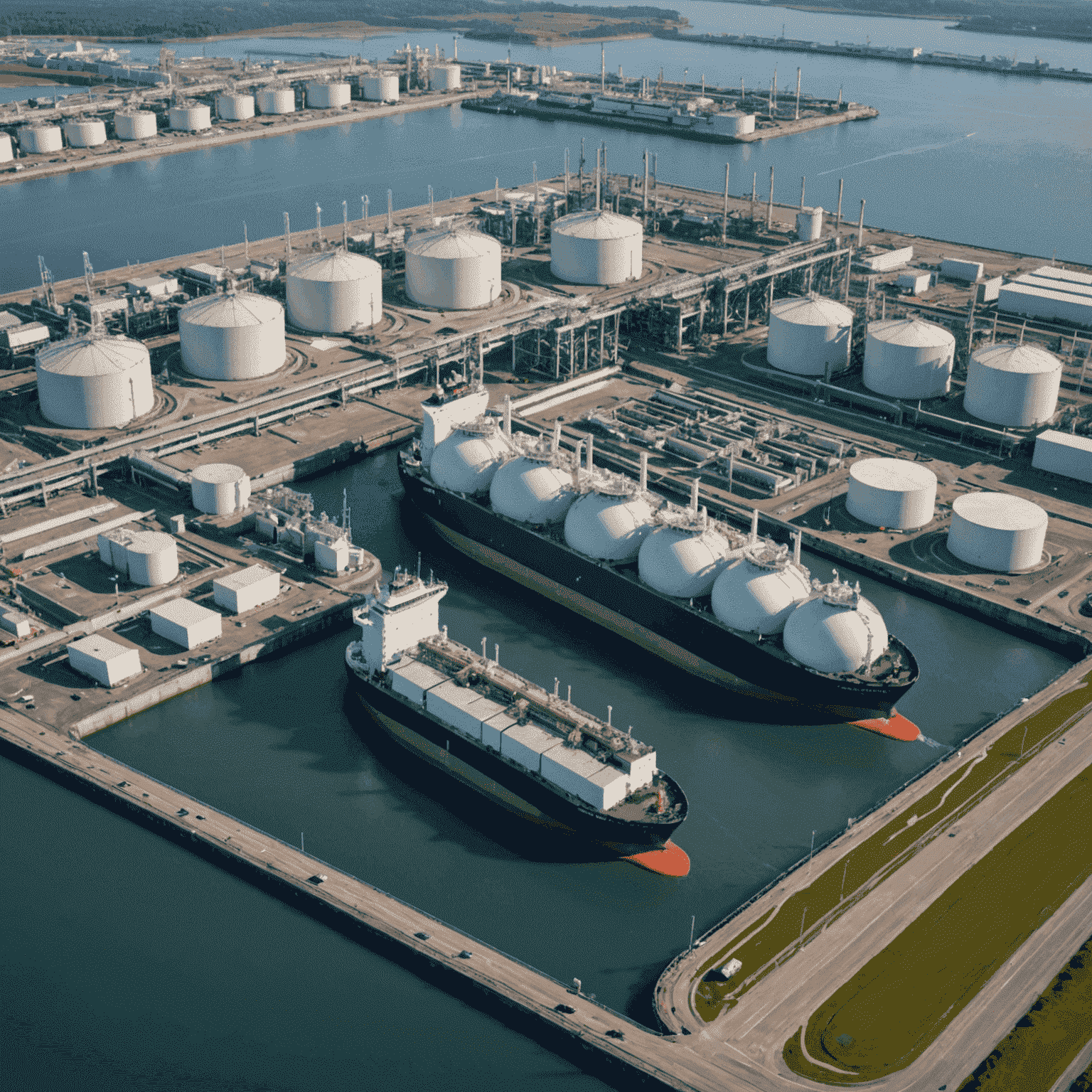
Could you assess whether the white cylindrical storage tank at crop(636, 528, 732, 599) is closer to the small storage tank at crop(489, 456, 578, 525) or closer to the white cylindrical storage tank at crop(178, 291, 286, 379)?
the small storage tank at crop(489, 456, 578, 525)

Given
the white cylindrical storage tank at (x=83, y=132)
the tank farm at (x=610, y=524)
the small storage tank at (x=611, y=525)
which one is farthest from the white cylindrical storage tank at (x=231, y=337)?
the white cylindrical storage tank at (x=83, y=132)

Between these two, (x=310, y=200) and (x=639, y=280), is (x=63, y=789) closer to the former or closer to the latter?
(x=639, y=280)

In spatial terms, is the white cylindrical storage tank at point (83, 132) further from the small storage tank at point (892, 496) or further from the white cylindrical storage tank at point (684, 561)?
the white cylindrical storage tank at point (684, 561)

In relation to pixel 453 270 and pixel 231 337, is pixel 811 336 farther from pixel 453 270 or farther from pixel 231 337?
pixel 231 337

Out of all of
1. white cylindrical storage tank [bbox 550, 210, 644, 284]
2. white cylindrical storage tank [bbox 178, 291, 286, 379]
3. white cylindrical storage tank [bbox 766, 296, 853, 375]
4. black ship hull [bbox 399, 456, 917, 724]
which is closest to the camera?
black ship hull [bbox 399, 456, 917, 724]

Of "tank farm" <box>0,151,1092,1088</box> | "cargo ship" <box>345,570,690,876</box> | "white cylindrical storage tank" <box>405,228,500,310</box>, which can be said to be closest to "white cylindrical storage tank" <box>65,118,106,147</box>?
"tank farm" <box>0,151,1092,1088</box>

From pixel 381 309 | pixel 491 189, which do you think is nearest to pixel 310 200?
pixel 491 189
